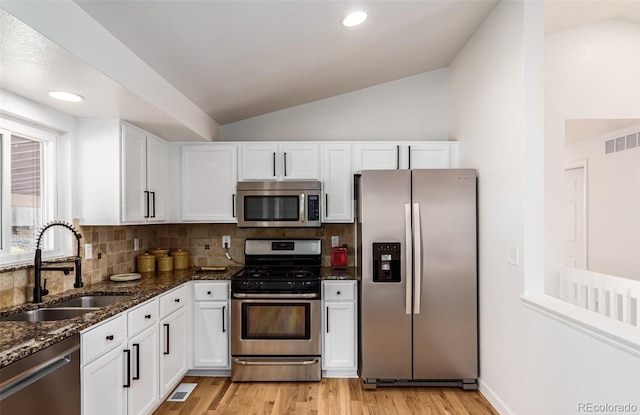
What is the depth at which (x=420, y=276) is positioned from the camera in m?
2.91

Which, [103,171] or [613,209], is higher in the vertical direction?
[103,171]

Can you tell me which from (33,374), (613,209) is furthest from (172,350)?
(613,209)

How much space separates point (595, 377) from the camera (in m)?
1.66

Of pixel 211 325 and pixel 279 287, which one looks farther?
pixel 211 325

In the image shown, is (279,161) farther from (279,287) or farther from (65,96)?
(65,96)

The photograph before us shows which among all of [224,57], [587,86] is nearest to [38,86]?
[224,57]

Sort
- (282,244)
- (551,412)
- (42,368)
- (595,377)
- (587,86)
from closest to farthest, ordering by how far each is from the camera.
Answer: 1. (42,368)
2. (595,377)
3. (551,412)
4. (587,86)
5. (282,244)

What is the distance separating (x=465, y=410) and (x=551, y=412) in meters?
0.78

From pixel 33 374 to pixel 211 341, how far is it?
177cm

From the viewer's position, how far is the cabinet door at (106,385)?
1839 millimetres

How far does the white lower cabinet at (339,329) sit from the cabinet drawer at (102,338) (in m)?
1.57

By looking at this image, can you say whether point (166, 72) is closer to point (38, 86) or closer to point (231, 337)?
point (38, 86)

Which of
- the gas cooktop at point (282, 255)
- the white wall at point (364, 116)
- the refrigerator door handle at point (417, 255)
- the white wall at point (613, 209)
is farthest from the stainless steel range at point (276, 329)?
the white wall at point (613, 209)

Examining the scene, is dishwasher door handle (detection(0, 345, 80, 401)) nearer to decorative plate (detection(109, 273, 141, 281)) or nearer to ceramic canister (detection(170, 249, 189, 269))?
decorative plate (detection(109, 273, 141, 281))
